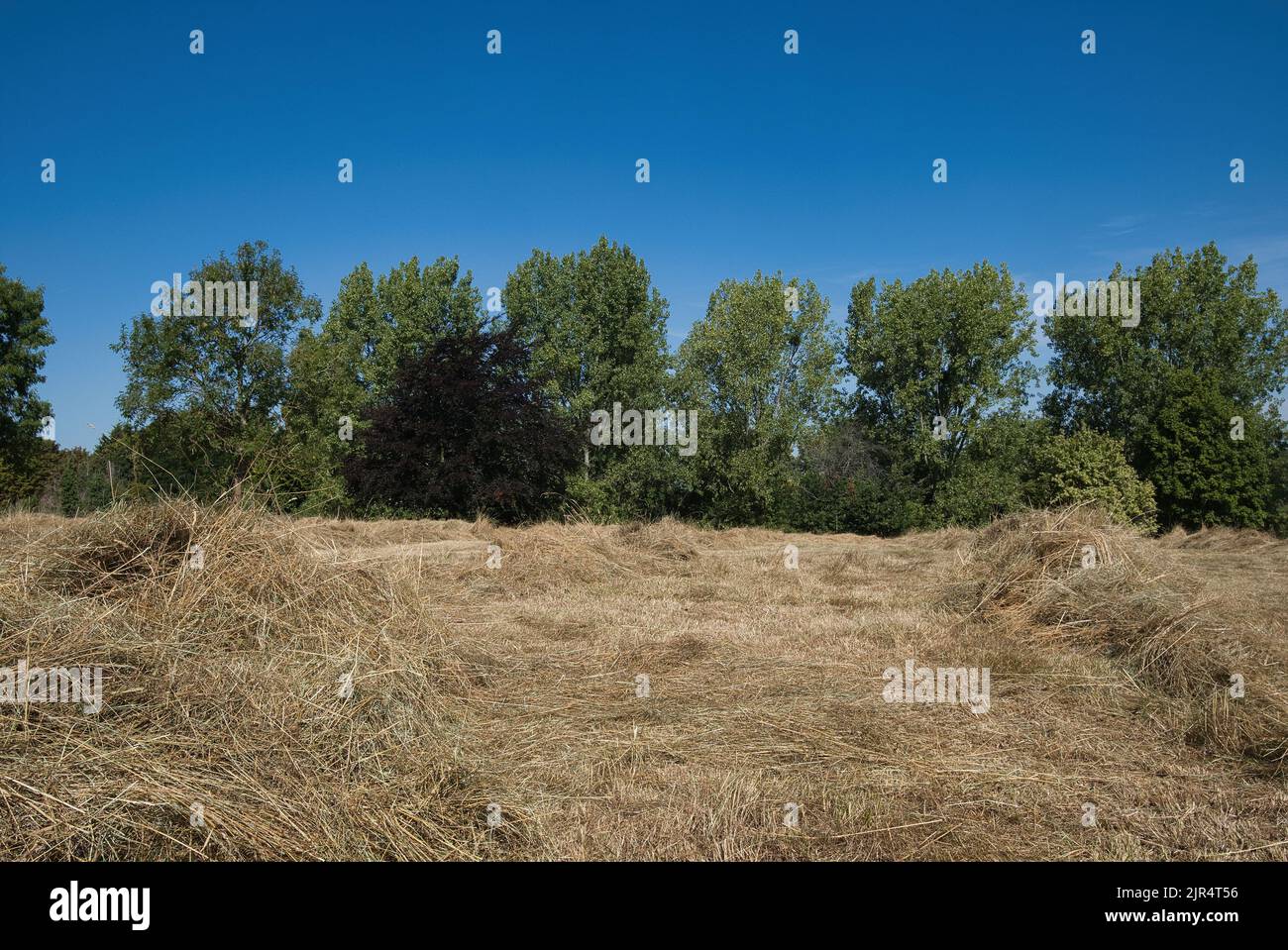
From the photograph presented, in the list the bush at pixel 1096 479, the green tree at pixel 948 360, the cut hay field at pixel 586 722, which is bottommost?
the cut hay field at pixel 586 722

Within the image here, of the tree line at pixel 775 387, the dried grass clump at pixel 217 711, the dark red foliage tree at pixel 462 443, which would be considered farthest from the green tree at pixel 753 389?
the dried grass clump at pixel 217 711

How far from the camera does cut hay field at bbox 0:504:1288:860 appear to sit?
10.8 ft

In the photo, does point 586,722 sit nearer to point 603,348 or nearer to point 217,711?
point 217,711

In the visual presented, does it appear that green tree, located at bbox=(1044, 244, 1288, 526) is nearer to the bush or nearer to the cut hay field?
the bush

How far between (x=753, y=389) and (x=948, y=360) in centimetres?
790

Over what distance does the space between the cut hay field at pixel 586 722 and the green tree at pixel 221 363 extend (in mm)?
27176

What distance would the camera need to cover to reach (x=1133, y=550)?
8.11 m

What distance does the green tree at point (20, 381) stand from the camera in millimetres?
29047

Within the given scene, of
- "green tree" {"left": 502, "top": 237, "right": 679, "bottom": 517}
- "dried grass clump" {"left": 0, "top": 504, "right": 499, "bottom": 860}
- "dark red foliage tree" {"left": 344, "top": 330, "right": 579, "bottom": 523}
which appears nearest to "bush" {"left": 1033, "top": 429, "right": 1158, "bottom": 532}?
"green tree" {"left": 502, "top": 237, "right": 679, "bottom": 517}

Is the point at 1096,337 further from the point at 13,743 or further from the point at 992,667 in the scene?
the point at 13,743

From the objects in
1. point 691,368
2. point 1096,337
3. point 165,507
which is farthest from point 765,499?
point 165,507

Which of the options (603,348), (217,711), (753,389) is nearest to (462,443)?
(603,348)

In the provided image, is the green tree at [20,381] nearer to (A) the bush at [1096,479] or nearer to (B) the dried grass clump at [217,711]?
(B) the dried grass clump at [217,711]
